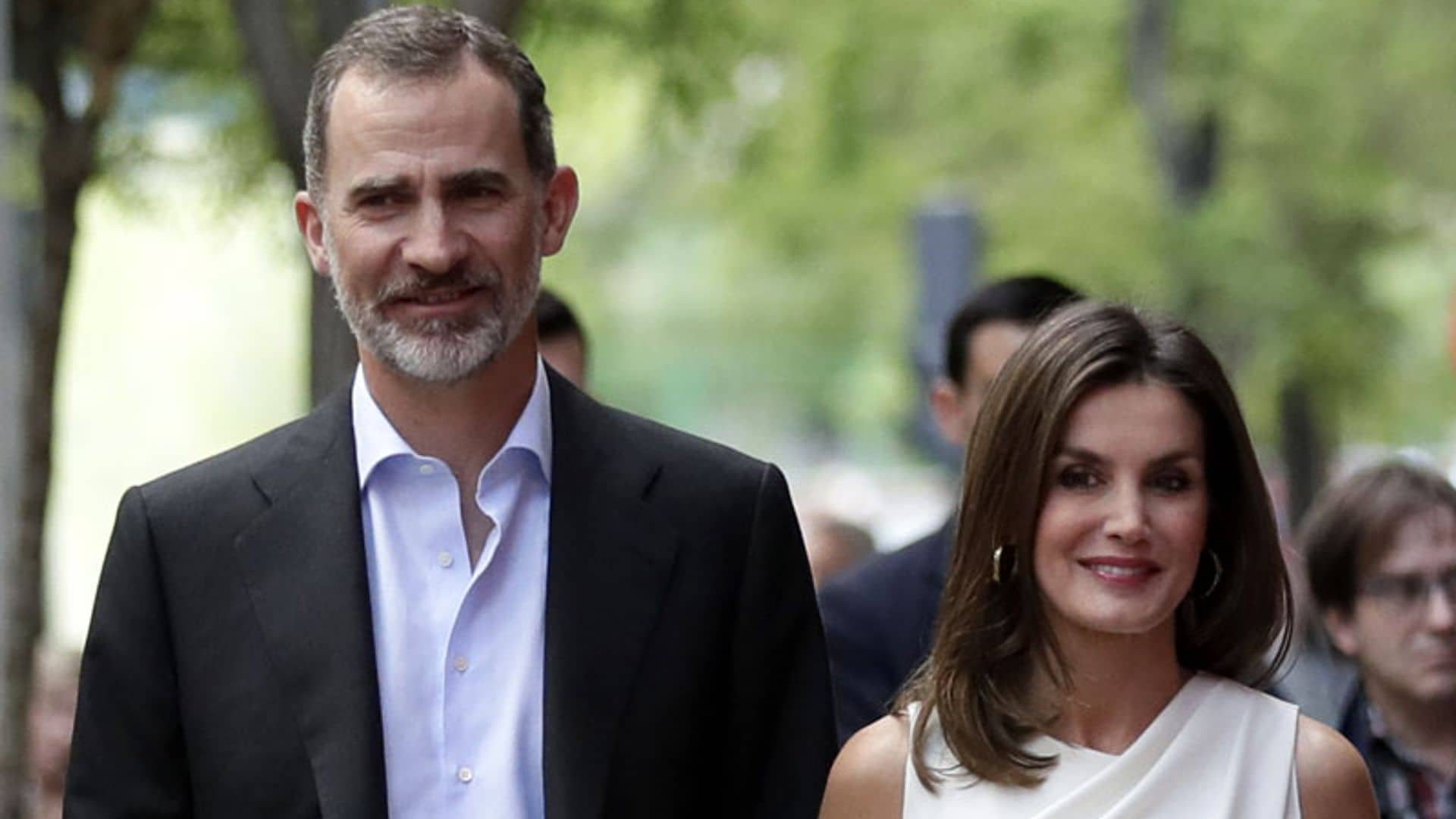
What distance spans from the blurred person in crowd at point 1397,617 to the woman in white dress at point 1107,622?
198 cm

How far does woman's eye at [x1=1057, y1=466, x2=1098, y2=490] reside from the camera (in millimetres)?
4559

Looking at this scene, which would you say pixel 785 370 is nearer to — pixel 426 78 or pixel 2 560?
pixel 2 560

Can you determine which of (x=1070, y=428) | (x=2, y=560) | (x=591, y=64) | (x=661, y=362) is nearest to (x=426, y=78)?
(x=1070, y=428)

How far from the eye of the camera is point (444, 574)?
170 inches

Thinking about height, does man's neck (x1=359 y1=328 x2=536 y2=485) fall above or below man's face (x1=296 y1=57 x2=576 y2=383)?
below

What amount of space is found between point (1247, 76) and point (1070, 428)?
15.2 meters

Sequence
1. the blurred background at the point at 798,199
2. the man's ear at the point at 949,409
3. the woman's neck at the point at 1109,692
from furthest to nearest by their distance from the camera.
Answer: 1. the blurred background at the point at 798,199
2. the man's ear at the point at 949,409
3. the woman's neck at the point at 1109,692

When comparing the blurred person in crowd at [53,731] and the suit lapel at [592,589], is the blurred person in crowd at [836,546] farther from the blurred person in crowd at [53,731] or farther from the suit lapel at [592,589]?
the suit lapel at [592,589]

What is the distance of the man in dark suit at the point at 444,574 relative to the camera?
4.26 m

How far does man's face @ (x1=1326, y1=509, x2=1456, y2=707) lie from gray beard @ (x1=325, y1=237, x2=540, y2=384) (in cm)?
298

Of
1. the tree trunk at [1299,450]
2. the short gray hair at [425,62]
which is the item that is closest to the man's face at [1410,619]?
the short gray hair at [425,62]

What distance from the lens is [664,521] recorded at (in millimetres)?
4516

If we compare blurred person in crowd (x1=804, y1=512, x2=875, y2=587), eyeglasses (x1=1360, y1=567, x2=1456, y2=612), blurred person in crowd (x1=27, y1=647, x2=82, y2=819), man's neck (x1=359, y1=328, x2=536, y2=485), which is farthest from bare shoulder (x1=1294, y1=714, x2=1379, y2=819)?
blurred person in crowd (x1=804, y1=512, x2=875, y2=587)

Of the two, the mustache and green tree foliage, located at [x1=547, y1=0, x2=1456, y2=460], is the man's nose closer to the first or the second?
the mustache
